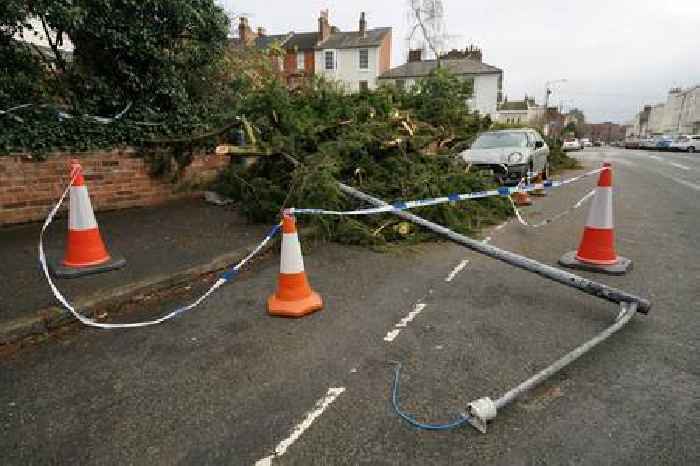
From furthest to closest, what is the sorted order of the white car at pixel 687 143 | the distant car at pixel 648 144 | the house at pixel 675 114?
the house at pixel 675 114
the distant car at pixel 648 144
the white car at pixel 687 143

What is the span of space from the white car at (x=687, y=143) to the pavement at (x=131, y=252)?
141 feet

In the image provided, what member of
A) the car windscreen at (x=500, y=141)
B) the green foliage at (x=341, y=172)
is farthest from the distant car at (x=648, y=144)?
the green foliage at (x=341, y=172)

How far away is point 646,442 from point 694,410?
52cm

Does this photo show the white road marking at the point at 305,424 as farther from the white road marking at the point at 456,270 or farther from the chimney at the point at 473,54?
the chimney at the point at 473,54

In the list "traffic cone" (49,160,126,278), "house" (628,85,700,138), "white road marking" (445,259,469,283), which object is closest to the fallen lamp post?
"white road marking" (445,259,469,283)

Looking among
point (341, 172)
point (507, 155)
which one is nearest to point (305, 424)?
point (341, 172)

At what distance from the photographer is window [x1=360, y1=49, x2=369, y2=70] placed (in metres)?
40.7

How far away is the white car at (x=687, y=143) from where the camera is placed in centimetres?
3451

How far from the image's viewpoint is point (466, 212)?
6.62 metres

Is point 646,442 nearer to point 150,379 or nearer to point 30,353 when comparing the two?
point 150,379

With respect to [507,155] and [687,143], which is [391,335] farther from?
[687,143]

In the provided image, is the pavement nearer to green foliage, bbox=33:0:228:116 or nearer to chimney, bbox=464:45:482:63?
green foliage, bbox=33:0:228:116

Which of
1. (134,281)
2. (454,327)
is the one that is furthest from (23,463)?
(454,327)

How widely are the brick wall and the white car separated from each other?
139 ft
